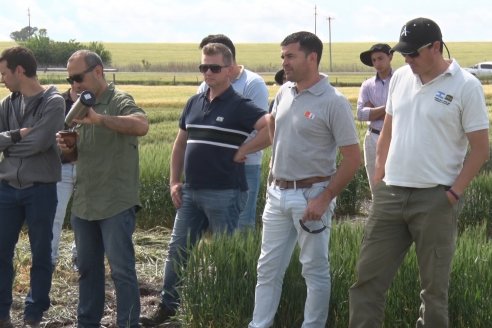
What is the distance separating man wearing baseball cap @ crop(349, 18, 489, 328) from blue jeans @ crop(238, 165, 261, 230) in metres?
2.19

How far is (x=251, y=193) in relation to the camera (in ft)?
24.3

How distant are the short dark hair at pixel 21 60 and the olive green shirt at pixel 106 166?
2.30 ft

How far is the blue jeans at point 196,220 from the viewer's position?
20.4ft

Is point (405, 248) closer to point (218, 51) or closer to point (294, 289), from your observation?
point (294, 289)

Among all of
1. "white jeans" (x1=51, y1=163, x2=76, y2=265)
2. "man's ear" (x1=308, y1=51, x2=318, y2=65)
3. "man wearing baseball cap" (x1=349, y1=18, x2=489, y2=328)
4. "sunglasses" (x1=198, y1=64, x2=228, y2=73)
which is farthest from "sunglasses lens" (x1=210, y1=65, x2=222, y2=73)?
"white jeans" (x1=51, y1=163, x2=76, y2=265)

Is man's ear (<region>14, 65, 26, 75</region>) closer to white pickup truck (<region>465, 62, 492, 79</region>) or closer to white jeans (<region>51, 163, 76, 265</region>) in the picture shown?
white jeans (<region>51, 163, 76, 265</region>)

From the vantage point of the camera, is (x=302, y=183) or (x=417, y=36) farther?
(x=302, y=183)

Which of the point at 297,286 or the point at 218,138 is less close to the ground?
the point at 218,138

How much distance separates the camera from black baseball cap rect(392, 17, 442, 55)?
4961mm

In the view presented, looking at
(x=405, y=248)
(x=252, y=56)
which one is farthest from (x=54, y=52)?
(x=405, y=248)

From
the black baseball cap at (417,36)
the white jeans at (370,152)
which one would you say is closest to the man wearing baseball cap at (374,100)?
the white jeans at (370,152)

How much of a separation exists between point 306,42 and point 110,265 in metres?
1.73

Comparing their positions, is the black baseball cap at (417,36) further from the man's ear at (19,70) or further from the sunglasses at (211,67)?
the man's ear at (19,70)

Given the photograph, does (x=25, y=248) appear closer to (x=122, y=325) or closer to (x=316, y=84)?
(x=122, y=325)
